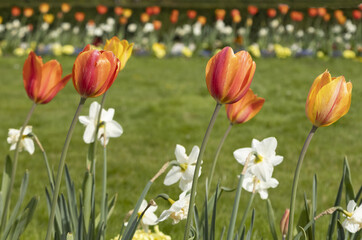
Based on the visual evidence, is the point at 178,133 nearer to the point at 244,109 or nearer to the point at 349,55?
the point at 244,109

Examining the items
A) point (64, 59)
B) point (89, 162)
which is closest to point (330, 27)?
point (64, 59)

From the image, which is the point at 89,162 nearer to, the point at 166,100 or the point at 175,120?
the point at 175,120

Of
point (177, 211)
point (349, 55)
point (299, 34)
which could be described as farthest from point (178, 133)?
point (299, 34)

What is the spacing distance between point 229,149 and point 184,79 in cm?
284

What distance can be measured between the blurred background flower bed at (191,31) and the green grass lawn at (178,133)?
1251 mm

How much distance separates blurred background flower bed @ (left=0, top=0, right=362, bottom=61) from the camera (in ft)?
29.7

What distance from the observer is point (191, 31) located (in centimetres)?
1028

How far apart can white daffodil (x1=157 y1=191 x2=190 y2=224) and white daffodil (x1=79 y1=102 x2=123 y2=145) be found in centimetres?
39

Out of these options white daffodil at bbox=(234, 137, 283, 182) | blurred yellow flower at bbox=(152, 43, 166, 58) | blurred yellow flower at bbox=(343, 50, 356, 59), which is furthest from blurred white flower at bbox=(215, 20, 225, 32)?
white daffodil at bbox=(234, 137, 283, 182)

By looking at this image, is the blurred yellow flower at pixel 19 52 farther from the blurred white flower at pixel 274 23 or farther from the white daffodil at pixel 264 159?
the white daffodil at pixel 264 159

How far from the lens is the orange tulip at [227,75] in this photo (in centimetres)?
129

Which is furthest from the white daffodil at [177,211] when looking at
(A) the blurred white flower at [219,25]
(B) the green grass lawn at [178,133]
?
(A) the blurred white flower at [219,25]

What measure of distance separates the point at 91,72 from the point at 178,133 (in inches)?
143

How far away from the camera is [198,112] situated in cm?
562
